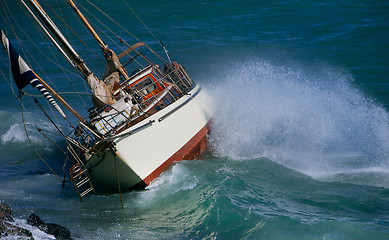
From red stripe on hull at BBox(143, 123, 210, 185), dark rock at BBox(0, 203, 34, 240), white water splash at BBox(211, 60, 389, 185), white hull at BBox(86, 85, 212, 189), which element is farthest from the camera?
white water splash at BBox(211, 60, 389, 185)

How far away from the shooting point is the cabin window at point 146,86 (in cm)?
1552

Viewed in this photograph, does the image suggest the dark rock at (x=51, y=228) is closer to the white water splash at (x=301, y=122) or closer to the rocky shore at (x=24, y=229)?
the rocky shore at (x=24, y=229)

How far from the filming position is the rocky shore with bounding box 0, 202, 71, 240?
9.01m

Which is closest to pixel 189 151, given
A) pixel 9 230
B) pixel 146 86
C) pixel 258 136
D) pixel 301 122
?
pixel 146 86

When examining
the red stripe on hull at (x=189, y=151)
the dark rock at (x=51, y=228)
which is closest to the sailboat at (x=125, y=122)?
the red stripe on hull at (x=189, y=151)

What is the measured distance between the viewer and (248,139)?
1725 centimetres

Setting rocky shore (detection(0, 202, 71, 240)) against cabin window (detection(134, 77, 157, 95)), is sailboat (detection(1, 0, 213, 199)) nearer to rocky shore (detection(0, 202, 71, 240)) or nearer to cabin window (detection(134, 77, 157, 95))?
cabin window (detection(134, 77, 157, 95))

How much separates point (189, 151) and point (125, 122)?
3.00m

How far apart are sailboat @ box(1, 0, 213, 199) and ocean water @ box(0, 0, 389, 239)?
0.61 metres

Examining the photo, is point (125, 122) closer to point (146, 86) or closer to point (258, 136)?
point (146, 86)

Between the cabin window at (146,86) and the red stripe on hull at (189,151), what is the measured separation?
2308 millimetres

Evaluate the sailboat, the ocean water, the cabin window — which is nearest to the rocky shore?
the ocean water

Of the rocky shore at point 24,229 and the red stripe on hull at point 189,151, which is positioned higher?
the rocky shore at point 24,229

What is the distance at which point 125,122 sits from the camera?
43.6 ft
